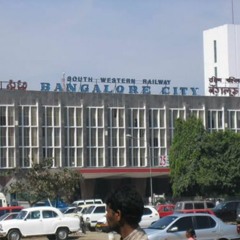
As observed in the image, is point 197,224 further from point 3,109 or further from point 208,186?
point 3,109

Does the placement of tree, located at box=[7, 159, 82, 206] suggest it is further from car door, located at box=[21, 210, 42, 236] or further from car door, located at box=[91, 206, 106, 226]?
car door, located at box=[21, 210, 42, 236]

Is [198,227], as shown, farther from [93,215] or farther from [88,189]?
[88,189]

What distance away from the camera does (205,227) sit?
27359mm

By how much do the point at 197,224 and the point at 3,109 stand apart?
6495 cm

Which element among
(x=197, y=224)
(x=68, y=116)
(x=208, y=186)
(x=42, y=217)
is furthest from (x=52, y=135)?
(x=197, y=224)

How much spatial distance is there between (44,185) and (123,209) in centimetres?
6252

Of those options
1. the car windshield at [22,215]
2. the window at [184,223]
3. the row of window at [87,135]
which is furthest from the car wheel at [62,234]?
the row of window at [87,135]

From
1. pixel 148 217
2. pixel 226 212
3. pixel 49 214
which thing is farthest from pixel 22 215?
pixel 226 212

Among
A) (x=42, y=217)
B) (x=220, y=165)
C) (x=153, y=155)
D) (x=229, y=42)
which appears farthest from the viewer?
(x=229, y=42)

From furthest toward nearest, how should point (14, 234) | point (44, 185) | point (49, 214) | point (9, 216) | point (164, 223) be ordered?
point (44, 185), point (9, 216), point (49, 214), point (14, 234), point (164, 223)

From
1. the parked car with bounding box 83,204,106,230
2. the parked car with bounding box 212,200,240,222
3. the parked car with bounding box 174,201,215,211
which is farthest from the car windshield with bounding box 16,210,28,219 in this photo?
the parked car with bounding box 212,200,240,222

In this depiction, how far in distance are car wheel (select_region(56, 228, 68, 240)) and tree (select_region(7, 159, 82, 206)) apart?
2775 cm

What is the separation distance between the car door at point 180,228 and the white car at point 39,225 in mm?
12166

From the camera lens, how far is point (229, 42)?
118 m
